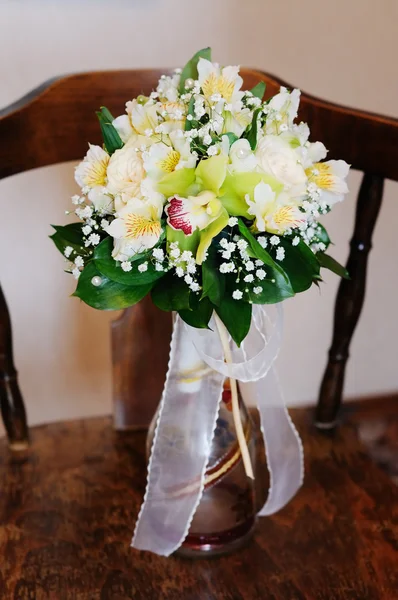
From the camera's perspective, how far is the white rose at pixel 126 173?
54 cm

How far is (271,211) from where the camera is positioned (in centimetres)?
53

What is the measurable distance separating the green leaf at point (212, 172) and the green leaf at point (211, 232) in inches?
0.8

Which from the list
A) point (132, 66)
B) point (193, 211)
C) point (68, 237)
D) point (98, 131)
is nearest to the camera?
point (193, 211)

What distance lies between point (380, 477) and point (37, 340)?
705 mm

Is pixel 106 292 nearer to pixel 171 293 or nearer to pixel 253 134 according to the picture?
pixel 171 293

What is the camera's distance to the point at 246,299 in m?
0.57

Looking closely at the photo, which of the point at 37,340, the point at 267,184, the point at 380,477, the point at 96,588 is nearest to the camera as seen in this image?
the point at 267,184

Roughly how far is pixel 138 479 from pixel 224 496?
17 centimetres

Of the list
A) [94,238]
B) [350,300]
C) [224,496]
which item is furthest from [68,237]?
[350,300]

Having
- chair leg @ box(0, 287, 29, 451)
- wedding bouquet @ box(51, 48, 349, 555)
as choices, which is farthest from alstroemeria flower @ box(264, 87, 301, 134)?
chair leg @ box(0, 287, 29, 451)

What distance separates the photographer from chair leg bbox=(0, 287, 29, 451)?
0.83m

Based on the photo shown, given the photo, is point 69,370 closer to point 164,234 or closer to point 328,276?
point 328,276

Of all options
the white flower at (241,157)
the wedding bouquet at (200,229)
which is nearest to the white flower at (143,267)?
the wedding bouquet at (200,229)

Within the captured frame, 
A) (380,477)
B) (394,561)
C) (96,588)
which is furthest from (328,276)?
(96,588)
